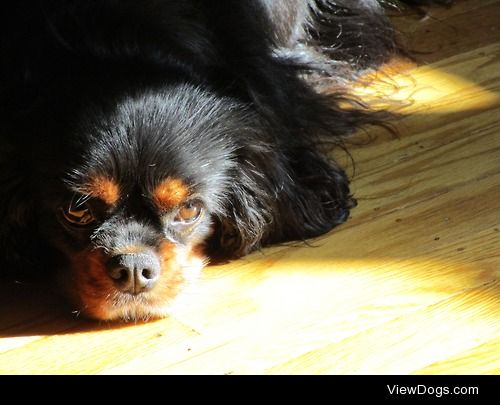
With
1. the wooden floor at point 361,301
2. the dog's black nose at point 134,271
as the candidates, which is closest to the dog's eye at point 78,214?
the dog's black nose at point 134,271

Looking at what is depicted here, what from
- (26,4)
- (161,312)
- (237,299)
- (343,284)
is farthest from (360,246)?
(26,4)

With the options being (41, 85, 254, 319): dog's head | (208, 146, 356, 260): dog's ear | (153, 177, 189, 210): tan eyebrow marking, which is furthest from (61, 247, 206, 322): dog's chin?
(208, 146, 356, 260): dog's ear

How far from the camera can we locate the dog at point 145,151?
305 cm

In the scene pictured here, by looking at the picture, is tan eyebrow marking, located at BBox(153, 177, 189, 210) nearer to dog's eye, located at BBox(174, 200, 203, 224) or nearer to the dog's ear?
dog's eye, located at BBox(174, 200, 203, 224)

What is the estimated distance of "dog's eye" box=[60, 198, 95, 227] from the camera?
3.07 meters

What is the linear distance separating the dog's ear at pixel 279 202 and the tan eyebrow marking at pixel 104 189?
0.43m

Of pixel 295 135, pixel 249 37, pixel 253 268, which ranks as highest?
pixel 249 37

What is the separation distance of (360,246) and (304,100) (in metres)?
0.65

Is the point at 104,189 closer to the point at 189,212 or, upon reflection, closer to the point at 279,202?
the point at 189,212

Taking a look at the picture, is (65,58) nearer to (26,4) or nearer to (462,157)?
(26,4)

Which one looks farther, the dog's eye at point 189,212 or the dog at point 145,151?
the dog's eye at point 189,212

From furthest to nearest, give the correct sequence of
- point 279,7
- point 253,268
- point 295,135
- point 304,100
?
point 279,7 → point 304,100 → point 295,135 → point 253,268

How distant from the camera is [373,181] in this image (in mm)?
3713

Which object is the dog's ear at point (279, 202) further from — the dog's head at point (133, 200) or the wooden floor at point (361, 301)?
the dog's head at point (133, 200)
